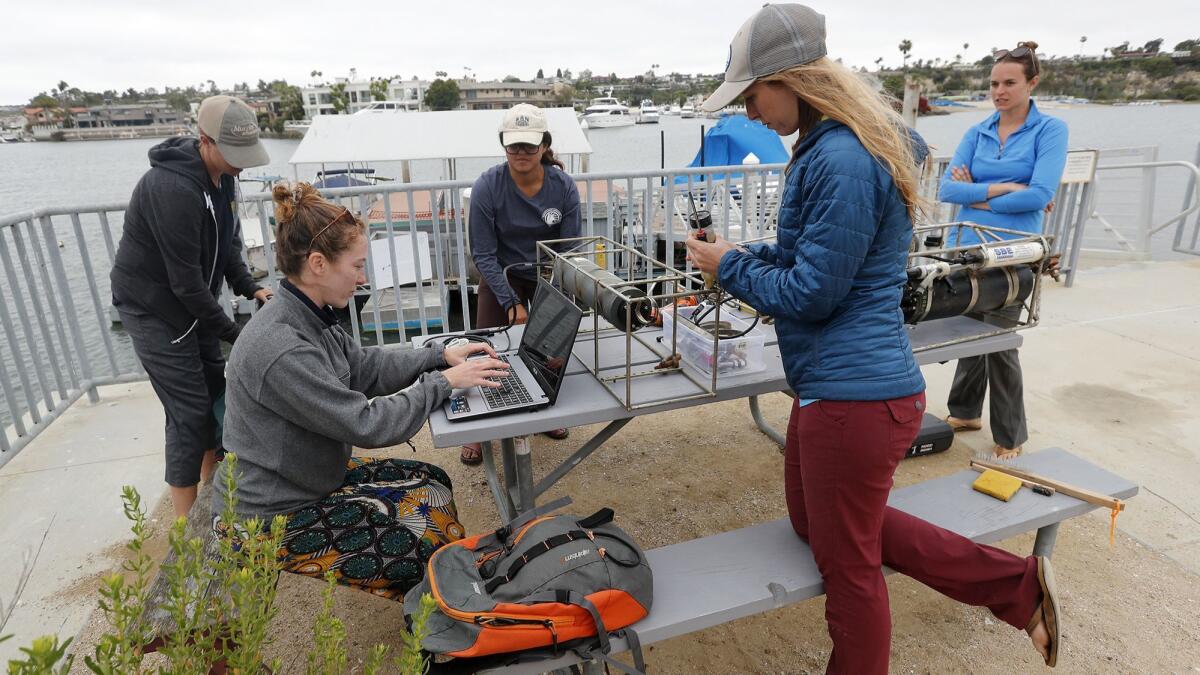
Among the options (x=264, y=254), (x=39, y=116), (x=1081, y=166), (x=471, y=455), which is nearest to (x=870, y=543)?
(x=471, y=455)

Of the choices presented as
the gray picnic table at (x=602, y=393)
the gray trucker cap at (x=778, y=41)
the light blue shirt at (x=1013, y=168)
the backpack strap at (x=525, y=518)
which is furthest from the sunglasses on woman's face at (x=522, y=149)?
the light blue shirt at (x=1013, y=168)

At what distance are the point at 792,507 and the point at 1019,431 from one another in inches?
74.4

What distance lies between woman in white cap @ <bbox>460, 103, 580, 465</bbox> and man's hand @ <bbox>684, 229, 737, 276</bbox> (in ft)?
4.74

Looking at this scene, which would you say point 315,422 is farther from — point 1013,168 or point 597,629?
point 1013,168

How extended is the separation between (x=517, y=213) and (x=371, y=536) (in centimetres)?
186

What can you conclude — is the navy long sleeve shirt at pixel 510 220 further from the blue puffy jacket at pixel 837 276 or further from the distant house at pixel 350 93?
the distant house at pixel 350 93

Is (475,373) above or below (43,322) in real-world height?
above

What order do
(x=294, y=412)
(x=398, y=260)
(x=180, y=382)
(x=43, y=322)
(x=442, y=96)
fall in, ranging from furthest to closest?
1. (x=442, y=96)
2. (x=398, y=260)
3. (x=43, y=322)
4. (x=180, y=382)
5. (x=294, y=412)

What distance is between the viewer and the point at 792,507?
2.09 m

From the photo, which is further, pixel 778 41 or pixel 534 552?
pixel 534 552

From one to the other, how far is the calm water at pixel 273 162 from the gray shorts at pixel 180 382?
1487 millimetres

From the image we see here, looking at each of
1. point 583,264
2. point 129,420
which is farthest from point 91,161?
point 583,264

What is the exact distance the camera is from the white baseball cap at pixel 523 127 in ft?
10.1

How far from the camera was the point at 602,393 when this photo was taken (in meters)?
2.23
